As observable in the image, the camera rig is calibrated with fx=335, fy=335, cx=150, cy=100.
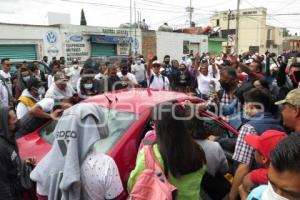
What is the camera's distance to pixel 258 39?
6266 cm

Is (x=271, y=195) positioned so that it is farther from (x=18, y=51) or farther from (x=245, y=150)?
(x=18, y=51)

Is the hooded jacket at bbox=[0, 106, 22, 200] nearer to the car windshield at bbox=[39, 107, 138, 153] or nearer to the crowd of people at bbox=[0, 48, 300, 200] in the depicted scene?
the crowd of people at bbox=[0, 48, 300, 200]

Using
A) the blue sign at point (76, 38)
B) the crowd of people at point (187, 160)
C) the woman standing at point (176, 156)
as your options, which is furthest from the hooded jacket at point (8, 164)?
the blue sign at point (76, 38)

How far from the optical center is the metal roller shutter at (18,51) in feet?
62.7

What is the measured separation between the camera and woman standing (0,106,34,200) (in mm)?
2686

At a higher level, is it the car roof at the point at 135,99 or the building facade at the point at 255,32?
the building facade at the point at 255,32

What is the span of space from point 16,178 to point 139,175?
1.28 meters

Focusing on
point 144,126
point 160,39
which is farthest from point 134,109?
point 160,39

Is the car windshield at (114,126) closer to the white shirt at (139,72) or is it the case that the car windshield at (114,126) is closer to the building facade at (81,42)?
the white shirt at (139,72)

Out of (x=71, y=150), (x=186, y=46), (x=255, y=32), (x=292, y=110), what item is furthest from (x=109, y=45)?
(x=255, y=32)

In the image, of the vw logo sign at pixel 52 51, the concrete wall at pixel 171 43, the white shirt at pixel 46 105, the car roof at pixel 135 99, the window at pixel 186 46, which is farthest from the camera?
the window at pixel 186 46

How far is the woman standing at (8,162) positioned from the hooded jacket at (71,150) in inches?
14.0

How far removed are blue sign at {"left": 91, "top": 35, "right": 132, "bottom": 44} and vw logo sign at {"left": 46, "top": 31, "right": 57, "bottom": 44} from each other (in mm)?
3679

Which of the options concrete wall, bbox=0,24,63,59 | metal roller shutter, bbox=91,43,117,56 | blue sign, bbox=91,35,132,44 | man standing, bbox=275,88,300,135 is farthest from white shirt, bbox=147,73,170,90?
metal roller shutter, bbox=91,43,117,56
